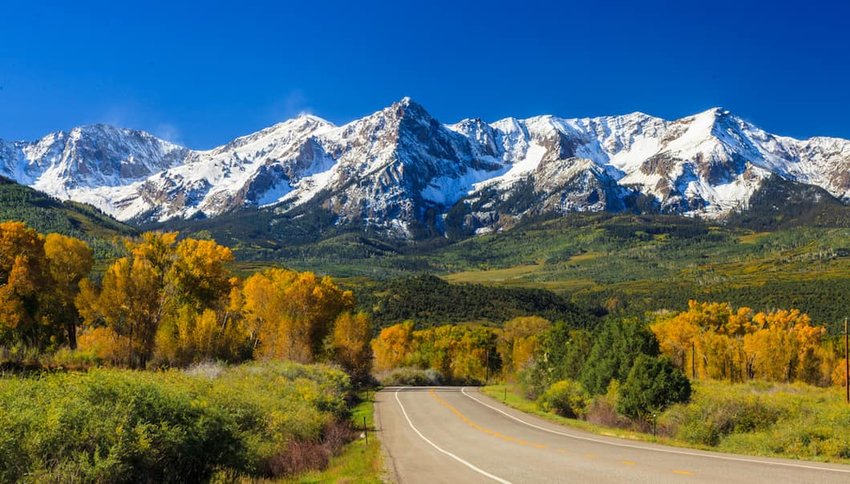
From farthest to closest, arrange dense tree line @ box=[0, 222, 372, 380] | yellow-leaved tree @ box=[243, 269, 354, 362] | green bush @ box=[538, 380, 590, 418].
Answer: yellow-leaved tree @ box=[243, 269, 354, 362], green bush @ box=[538, 380, 590, 418], dense tree line @ box=[0, 222, 372, 380]

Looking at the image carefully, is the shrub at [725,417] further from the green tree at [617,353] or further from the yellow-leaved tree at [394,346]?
the yellow-leaved tree at [394,346]

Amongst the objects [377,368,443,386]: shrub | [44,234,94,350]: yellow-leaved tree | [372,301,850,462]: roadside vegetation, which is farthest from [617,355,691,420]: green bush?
[377,368,443,386]: shrub

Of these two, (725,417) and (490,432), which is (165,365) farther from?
(725,417)

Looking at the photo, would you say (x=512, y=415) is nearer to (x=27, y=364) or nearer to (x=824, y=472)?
(x=824, y=472)

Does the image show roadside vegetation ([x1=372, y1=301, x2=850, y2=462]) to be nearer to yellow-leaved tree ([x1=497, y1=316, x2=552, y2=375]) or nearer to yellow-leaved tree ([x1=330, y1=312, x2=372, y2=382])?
yellow-leaved tree ([x1=497, y1=316, x2=552, y2=375])

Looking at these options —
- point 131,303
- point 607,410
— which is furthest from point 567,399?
point 131,303

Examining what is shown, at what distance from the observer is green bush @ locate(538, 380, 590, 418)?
45062 mm

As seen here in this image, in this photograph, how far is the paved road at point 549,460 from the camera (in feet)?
52.9

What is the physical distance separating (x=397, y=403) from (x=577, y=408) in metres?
14.5

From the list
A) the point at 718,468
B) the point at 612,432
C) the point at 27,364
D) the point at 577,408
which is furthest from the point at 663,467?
the point at 27,364

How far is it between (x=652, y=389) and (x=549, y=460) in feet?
59.8

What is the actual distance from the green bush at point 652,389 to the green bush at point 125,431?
21677 mm

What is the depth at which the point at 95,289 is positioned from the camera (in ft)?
160

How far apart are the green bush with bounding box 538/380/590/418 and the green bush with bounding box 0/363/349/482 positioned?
1080 inches
